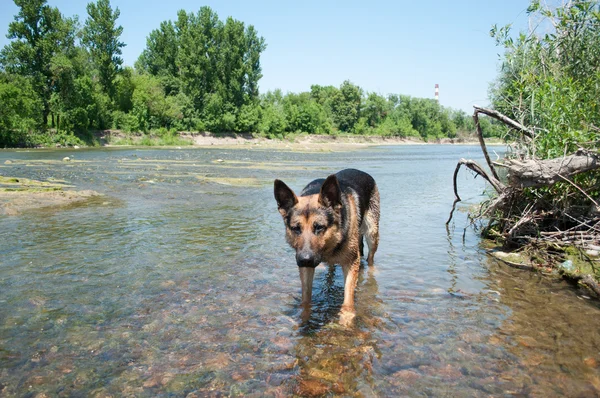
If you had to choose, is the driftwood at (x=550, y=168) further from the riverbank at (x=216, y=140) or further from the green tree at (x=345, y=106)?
the green tree at (x=345, y=106)

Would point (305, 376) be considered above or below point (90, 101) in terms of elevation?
below

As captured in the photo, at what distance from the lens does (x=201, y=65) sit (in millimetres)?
85500

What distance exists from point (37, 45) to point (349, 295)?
71.7 m

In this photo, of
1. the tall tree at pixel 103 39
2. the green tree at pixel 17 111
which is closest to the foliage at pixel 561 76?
the green tree at pixel 17 111

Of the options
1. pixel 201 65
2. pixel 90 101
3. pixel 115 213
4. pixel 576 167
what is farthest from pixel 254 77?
pixel 576 167

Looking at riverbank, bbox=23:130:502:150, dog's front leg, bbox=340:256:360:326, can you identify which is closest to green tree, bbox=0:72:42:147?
riverbank, bbox=23:130:502:150

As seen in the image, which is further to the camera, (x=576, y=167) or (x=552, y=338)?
(x=576, y=167)

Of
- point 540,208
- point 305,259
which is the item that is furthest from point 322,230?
point 540,208

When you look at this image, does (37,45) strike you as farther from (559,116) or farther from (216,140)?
(559,116)

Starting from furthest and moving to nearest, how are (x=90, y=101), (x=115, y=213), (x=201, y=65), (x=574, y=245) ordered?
(x=201, y=65), (x=90, y=101), (x=115, y=213), (x=574, y=245)

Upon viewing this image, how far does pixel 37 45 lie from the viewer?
6025cm

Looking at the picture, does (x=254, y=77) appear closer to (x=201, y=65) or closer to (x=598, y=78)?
(x=201, y=65)

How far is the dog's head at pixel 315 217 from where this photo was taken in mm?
5219

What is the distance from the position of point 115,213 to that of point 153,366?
360 inches
